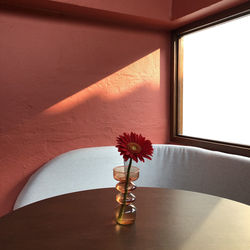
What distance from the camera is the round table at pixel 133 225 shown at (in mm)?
842

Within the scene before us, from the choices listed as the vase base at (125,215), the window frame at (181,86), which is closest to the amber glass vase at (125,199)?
the vase base at (125,215)

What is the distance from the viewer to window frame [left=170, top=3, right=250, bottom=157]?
2215 mm

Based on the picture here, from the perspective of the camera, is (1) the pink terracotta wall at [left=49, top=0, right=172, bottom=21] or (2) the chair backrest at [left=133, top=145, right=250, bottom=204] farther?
(1) the pink terracotta wall at [left=49, top=0, right=172, bottom=21]

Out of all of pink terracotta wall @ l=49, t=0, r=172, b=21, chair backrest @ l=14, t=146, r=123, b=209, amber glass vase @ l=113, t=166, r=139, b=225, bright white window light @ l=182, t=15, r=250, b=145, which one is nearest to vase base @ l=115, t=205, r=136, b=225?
amber glass vase @ l=113, t=166, r=139, b=225

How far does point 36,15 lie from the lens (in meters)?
2.25

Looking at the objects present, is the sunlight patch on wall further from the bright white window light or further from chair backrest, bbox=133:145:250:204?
chair backrest, bbox=133:145:250:204

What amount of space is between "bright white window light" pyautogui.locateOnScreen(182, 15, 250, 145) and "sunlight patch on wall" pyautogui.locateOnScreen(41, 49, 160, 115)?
37cm

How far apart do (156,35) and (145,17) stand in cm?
38

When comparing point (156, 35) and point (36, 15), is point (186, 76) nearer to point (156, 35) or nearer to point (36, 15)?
point (156, 35)

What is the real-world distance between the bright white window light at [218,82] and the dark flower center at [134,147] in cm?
170

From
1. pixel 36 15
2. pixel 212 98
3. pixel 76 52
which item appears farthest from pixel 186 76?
pixel 36 15

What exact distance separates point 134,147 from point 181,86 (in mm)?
2140

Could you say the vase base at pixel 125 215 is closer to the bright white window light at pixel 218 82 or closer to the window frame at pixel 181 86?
the window frame at pixel 181 86

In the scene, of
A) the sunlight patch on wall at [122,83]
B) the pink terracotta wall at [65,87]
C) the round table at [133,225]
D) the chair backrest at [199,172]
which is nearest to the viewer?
the round table at [133,225]
